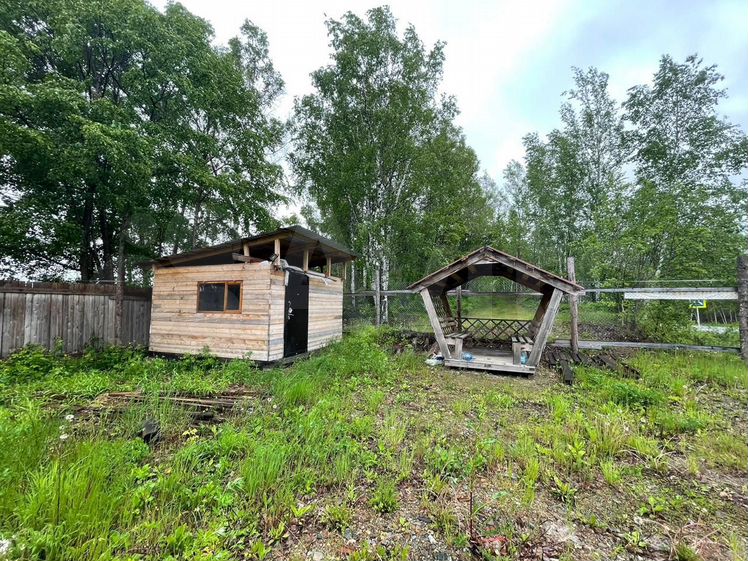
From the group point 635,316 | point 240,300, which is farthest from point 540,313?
point 240,300

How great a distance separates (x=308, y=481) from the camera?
258 centimetres

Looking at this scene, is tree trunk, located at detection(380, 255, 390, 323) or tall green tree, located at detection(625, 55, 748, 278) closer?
tall green tree, located at detection(625, 55, 748, 278)

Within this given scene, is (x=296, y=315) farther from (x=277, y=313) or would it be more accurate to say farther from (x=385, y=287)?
(x=385, y=287)

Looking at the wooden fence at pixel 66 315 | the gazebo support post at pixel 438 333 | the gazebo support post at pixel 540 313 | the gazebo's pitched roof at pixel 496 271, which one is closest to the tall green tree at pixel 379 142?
the gazebo's pitched roof at pixel 496 271

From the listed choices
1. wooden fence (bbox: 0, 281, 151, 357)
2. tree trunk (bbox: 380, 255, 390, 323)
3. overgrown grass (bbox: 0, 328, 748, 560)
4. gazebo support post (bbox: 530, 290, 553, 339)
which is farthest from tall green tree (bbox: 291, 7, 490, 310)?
overgrown grass (bbox: 0, 328, 748, 560)

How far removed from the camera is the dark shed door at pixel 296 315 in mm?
7652

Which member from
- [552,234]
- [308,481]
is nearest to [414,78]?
[552,234]

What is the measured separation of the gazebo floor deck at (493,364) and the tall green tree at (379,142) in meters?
6.19

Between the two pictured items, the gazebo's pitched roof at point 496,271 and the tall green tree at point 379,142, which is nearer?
the gazebo's pitched roof at point 496,271

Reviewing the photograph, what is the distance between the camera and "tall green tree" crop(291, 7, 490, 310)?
12578 millimetres

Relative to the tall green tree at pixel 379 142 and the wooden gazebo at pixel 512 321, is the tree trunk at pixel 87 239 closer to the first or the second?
the tall green tree at pixel 379 142

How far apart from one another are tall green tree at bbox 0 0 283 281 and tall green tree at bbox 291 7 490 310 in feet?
9.55

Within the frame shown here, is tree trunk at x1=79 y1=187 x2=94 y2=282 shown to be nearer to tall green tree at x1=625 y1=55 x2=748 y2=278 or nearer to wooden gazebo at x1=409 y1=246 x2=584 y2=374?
wooden gazebo at x1=409 y1=246 x2=584 y2=374

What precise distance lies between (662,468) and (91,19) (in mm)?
16192
